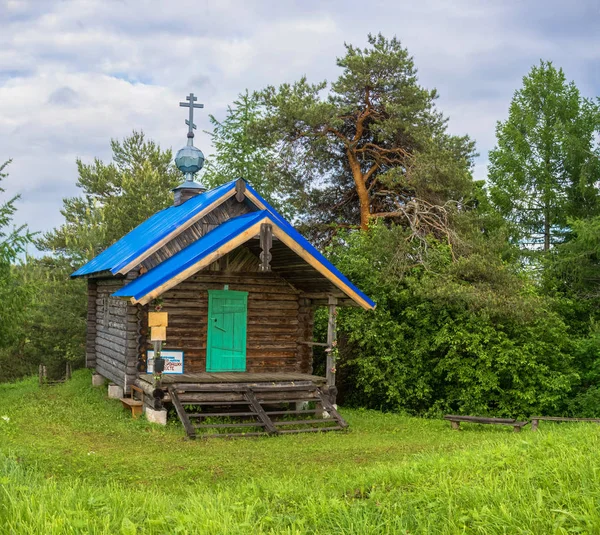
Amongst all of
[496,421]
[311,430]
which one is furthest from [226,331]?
[496,421]

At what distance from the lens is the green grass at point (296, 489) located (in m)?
5.33

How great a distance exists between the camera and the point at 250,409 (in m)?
13.7

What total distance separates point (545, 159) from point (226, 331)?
642 inches

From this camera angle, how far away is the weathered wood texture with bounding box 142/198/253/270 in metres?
15.4

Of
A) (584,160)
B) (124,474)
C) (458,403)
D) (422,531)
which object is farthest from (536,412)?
(422,531)

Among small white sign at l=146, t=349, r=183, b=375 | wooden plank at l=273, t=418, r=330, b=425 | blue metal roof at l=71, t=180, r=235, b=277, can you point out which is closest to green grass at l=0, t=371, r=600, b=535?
wooden plank at l=273, t=418, r=330, b=425

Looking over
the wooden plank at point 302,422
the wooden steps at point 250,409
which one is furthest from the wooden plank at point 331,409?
the wooden plank at point 302,422

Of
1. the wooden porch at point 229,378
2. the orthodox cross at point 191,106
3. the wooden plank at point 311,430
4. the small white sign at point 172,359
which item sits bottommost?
the wooden plank at point 311,430

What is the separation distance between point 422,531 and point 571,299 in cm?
2011

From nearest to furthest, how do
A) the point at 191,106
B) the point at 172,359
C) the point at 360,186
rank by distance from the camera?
the point at 172,359 → the point at 191,106 → the point at 360,186

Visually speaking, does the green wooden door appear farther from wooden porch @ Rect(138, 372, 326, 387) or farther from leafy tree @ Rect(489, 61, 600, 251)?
leafy tree @ Rect(489, 61, 600, 251)

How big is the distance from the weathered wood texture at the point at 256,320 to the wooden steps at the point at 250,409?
1.55 meters

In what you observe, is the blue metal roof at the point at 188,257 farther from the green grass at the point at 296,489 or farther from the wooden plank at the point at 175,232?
the green grass at the point at 296,489

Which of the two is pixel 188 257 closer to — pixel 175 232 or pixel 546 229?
pixel 175 232
